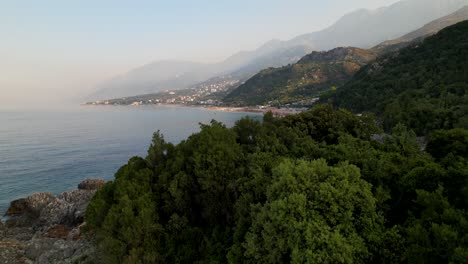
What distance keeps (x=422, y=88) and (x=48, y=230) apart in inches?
2735

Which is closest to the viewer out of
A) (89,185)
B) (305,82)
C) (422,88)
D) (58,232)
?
(58,232)

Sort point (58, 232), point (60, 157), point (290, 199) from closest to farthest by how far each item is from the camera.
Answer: point (290, 199) → point (58, 232) → point (60, 157)

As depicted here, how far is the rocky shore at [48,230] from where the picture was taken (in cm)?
2453

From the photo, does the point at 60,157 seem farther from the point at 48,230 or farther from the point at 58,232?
the point at 58,232

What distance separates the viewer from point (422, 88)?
62.6 meters

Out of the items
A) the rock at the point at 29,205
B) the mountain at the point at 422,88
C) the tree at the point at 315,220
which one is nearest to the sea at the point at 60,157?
the rock at the point at 29,205

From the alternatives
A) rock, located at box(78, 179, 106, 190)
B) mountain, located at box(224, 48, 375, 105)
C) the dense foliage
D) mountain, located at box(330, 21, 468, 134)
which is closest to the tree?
the dense foliage

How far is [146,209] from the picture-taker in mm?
18703

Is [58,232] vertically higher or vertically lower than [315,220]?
lower

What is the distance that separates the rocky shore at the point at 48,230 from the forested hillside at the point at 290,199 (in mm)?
5407

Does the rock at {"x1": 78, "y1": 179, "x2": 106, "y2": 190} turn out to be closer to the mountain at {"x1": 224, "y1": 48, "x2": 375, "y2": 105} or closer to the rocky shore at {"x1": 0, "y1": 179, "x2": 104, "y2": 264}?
the rocky shore at {"x1": 0, "y1": 179, "x2": 104, "y2": 264}

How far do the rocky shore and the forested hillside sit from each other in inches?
213

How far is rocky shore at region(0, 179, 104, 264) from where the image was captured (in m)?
24.5

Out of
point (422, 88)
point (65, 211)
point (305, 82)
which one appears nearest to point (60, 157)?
point (65, 211)
